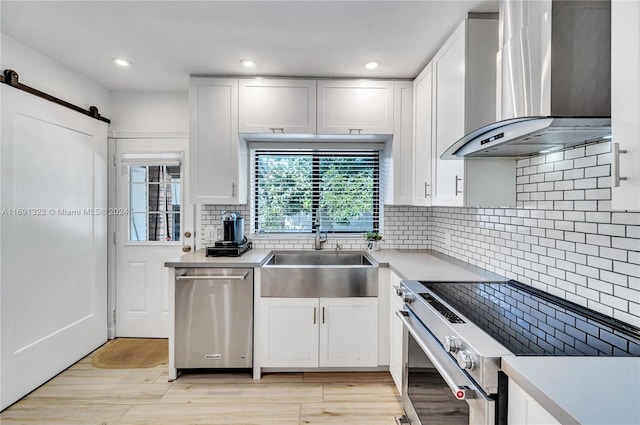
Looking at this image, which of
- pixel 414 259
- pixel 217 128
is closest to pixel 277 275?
pixel 414 259

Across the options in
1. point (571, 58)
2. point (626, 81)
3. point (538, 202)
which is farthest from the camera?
point (538, 202)

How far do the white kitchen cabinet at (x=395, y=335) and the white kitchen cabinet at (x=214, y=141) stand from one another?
1.51 metres

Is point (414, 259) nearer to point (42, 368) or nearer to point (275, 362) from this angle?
Result: point (275, 362)

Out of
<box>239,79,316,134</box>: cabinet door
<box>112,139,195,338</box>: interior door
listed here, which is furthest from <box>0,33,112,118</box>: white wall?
<box>239,79,316,134</box>: cabinet door

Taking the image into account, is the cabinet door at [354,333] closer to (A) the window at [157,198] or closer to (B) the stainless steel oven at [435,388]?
(B) the stainless steel oven at [435,388]

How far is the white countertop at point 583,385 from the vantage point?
679 mm

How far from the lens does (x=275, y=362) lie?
2.42 meters

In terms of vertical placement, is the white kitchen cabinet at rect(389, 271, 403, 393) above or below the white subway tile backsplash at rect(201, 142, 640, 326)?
below

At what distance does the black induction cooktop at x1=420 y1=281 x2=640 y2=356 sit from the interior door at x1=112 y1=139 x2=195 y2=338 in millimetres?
2563

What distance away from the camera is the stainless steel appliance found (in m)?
0.99

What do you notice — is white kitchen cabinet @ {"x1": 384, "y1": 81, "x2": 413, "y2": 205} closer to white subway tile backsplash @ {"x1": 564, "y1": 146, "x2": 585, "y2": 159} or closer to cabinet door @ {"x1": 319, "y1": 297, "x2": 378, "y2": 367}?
cabinet door @ {"x1": 319, "y1": 297, "x2": 378, "y2": 367}

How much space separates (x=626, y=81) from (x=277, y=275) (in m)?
2.12

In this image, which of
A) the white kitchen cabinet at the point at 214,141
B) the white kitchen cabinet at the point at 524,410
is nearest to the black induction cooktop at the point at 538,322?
the white kitchen cabinet at the point at 524,410

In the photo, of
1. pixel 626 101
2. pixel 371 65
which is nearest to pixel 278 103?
pixel 371 65
